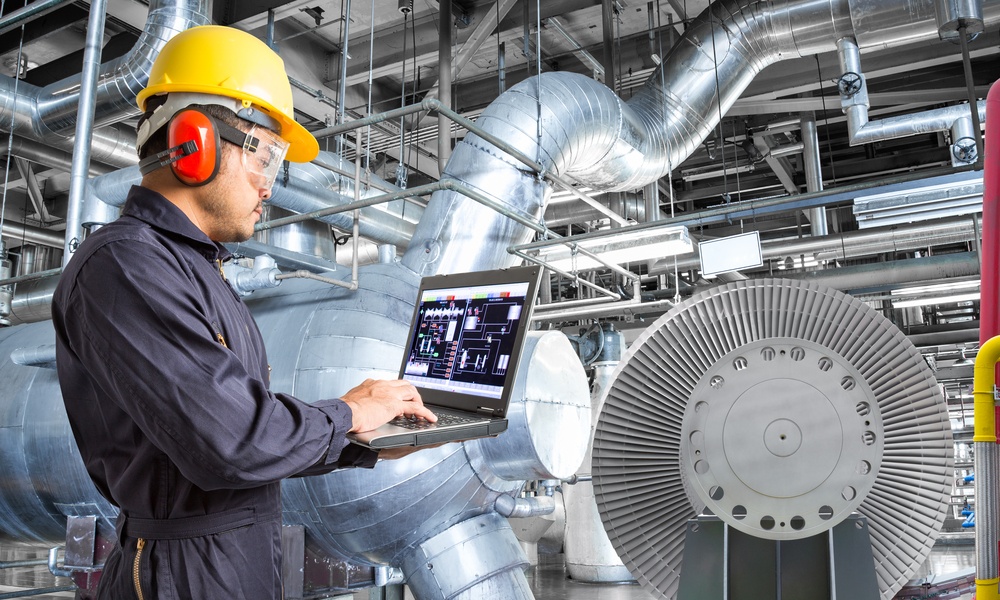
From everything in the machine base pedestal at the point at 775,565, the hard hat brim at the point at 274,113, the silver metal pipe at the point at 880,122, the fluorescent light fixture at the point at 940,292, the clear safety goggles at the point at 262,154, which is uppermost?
the silver metal pipe at the point at 880,122

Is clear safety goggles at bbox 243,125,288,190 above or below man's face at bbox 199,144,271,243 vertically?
above

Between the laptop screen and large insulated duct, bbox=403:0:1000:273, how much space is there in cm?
137

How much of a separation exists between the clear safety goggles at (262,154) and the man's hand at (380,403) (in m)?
0.40

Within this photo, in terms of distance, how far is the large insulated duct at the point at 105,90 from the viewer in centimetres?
419

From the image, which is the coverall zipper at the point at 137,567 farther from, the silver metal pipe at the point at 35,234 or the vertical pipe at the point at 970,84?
the silver metal pipe at the point at 35,234

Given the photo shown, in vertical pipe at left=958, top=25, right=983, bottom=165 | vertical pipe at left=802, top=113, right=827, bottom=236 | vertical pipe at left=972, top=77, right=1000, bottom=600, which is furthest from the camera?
vertical pipe at left=802, top=113, right=827, bottom=236

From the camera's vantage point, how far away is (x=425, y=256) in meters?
3.52

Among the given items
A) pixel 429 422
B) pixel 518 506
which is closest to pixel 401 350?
pixel 518 506

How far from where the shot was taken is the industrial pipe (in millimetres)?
983

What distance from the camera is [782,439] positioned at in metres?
1.15

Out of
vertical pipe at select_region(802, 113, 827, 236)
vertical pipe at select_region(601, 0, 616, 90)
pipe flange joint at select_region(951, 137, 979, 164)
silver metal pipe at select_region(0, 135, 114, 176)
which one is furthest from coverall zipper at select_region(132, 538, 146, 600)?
vertical pipe at select_region(802, 113, 827, 236)

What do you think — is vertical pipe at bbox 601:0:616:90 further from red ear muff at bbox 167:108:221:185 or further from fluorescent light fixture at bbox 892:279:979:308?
red ear muff at bbox 167:108:221:185

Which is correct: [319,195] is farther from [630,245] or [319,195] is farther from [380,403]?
[380,403]

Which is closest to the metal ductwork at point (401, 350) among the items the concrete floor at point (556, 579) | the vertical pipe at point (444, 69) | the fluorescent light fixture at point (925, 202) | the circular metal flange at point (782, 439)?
the fluorescent light fixture at point (925, 202)
